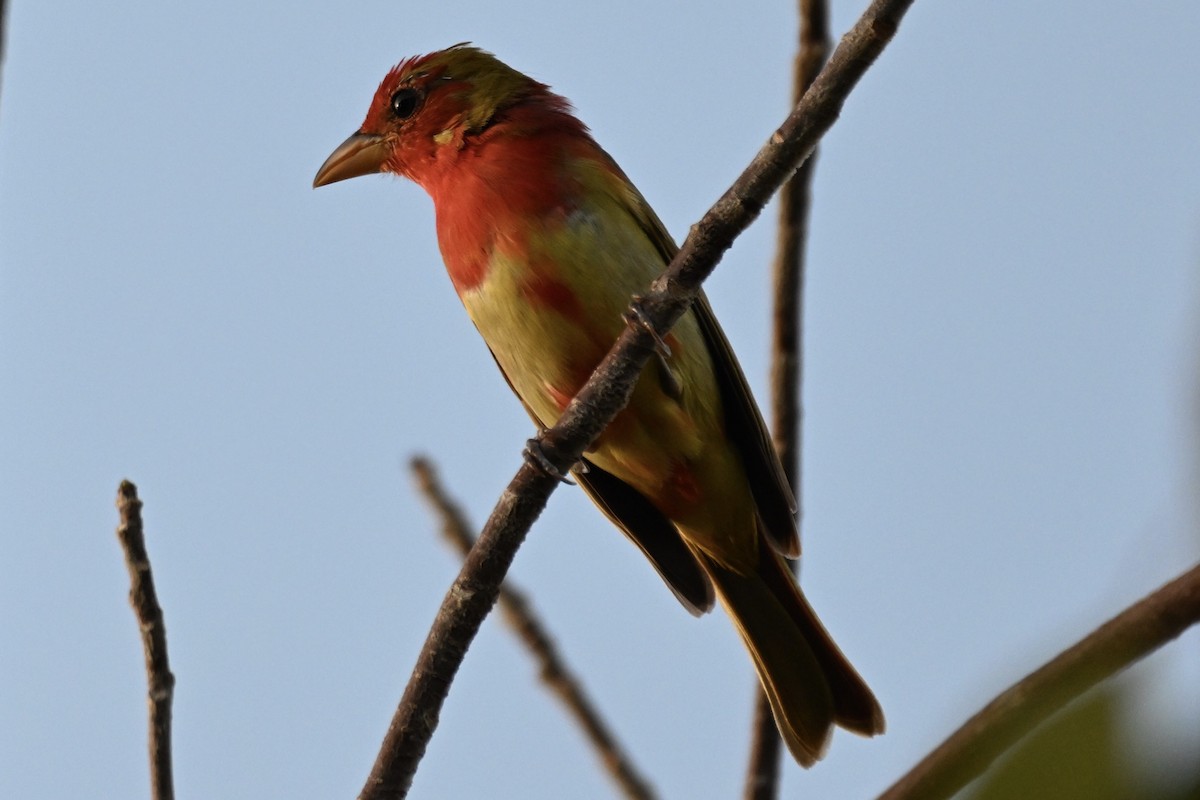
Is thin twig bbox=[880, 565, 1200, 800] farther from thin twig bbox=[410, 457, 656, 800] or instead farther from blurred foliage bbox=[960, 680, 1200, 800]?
thin twig bbox=[410, 457, 656, 800]

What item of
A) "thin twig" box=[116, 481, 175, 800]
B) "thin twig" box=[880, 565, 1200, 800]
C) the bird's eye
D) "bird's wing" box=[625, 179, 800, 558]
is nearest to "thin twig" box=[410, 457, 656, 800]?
"bird's wing" box=[625, 179, 800, 558]

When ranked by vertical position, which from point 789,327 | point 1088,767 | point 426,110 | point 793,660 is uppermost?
point 426,110

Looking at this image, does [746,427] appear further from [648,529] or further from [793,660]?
[793,660]

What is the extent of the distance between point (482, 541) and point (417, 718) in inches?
17.1

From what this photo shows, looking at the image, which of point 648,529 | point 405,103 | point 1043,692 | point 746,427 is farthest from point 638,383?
point 1043,692

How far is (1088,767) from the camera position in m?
0.53

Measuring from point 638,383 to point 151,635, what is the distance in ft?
5.71

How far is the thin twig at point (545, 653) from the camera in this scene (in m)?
3.78

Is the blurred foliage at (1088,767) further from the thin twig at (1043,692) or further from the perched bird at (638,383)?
the perched bird at (638,383)

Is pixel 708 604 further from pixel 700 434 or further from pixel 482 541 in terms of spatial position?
pixel 482 541

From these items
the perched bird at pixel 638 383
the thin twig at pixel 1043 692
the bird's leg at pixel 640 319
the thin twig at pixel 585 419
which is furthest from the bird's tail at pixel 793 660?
the thin twig at pixel 1043 692

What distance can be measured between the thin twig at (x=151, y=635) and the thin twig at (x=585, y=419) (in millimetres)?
549

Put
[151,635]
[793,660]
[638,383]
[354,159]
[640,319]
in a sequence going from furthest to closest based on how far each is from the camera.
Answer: [354,159], [793,660], [638,383], [640,319], [151,635]

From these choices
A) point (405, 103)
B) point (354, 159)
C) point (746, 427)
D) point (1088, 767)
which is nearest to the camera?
point (1088, 767)
